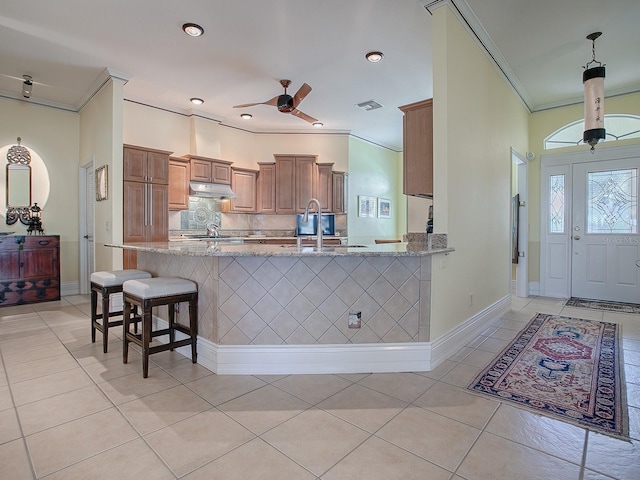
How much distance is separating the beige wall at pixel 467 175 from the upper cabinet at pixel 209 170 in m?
4.06

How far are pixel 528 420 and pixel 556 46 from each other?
3.71 meters

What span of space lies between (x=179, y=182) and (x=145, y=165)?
80 cm

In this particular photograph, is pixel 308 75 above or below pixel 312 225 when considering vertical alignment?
above

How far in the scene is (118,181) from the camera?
14.3 ft

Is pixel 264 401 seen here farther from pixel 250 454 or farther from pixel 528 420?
pixel 528 420

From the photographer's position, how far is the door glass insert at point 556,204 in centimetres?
517

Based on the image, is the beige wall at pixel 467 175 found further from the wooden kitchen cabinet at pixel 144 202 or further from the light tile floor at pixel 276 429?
the wooden kitchen cabinet at pixel 144 202

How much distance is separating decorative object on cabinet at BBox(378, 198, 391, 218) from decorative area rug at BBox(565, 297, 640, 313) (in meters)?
3.99

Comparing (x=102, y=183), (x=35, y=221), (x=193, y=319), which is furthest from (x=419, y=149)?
(x=35, y=221)

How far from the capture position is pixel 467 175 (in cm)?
317

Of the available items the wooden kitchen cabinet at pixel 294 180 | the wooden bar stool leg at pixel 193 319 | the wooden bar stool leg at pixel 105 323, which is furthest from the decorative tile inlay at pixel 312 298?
the wooden kitchen cabinet at pixel 294 180

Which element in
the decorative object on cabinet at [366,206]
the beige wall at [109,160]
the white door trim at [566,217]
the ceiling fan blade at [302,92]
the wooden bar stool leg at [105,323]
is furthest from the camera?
the decorative object on cabinet at [366,206]

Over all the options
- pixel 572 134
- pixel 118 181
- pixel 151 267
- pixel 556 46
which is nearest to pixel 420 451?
pixel 151 267

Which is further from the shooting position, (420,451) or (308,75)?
(308,75)
